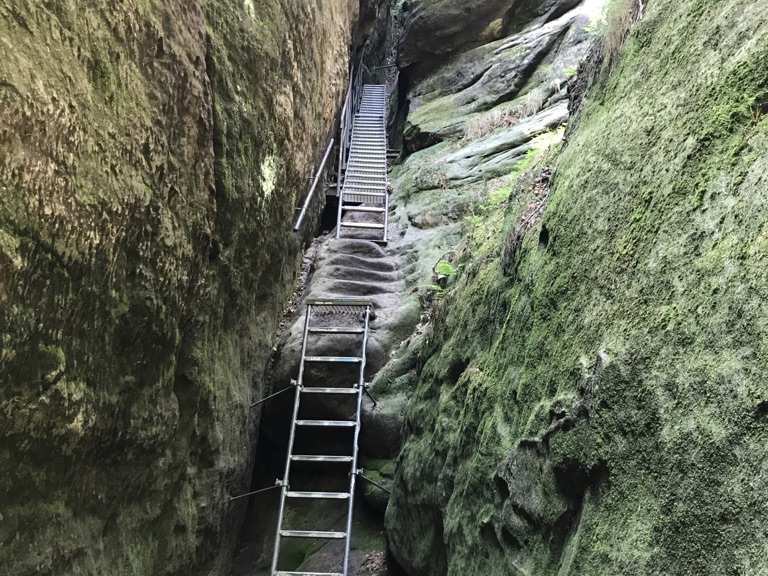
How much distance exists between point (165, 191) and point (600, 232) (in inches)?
99.5

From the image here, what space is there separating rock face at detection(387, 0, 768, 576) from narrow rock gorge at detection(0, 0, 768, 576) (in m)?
0.01

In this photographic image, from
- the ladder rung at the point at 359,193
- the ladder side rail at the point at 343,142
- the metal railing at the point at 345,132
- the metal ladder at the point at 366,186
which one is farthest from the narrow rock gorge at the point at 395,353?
the ladder side rail at the point at 343,142

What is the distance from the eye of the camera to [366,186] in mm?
11062

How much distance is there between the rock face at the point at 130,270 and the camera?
98.3 inches

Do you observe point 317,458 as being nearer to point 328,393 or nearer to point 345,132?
point 328,393

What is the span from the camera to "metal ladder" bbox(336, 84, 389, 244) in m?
9.89

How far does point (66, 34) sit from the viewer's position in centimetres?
266

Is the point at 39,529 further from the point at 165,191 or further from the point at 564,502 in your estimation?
the point at 564,502

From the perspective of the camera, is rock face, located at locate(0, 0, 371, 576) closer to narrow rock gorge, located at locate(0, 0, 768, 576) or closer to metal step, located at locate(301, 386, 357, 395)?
narrow rock gorge, located at locate(0, 0, 768, 576)

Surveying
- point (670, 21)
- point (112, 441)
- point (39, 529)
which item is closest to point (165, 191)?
point (112, 441)

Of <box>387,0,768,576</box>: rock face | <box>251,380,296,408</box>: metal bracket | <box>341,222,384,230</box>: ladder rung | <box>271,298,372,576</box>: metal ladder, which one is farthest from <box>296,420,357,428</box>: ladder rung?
<box>341,222,384,230</box>: ladder rung

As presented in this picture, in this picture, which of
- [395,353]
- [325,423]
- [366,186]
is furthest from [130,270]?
[366,186]

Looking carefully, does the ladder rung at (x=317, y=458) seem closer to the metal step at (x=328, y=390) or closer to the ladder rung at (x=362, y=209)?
the metal step at (x=328, y=390)

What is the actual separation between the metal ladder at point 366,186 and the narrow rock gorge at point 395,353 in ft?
10.2
